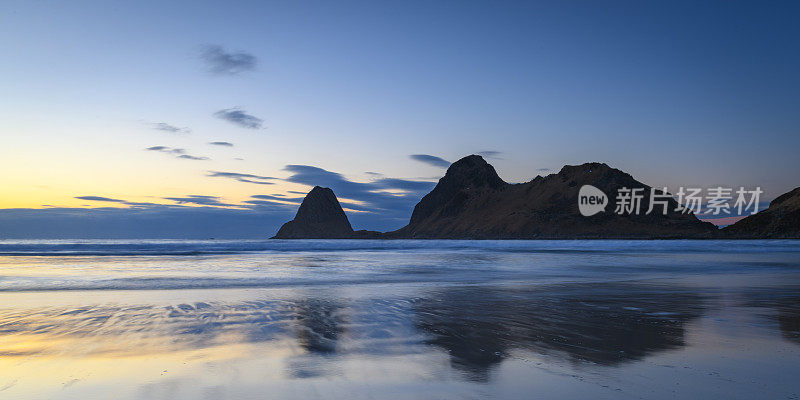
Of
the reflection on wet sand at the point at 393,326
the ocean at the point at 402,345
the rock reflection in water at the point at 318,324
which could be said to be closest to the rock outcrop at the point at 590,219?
the reflection on wet sand at the point at 393,326

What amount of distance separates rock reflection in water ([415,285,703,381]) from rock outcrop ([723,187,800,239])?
150340 millimetres

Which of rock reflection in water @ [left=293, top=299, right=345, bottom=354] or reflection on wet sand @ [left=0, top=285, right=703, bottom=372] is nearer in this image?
reflection on wet sand @ [left=0, top=285, right=703, bottom=372]

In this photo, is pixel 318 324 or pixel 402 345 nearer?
pixel 402 345

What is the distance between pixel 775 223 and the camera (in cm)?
14325

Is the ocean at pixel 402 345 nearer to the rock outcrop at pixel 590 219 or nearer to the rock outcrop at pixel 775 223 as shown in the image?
the rock outcrop at pixel 775 223

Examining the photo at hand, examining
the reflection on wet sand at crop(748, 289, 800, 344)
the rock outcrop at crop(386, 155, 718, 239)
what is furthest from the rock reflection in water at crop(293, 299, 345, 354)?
the rock outcrop at crop(386, 155, 718, 239)

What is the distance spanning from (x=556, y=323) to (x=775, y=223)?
169m

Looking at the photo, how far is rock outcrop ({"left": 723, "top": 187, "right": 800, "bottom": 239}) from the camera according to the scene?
5364 inches

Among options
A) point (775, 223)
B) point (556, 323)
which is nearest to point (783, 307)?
point (556, 323)

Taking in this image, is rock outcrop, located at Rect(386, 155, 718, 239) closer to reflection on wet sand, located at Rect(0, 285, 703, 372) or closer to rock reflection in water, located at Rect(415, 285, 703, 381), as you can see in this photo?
rock reflection in water, located at Rect(415, 285, 703, 381)

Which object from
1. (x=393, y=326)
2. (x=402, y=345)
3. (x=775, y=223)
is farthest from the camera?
(x=775, y=223)

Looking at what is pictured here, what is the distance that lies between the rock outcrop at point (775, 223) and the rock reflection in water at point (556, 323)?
493 ft

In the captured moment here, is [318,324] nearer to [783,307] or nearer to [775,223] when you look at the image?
[783,307]

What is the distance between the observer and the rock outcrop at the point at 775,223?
13625cm
